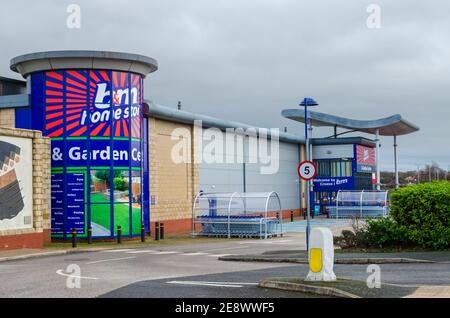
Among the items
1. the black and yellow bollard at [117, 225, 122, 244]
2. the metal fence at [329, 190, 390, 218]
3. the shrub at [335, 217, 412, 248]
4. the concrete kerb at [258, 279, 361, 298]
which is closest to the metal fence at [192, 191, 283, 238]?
the black and yellow bollard at [117, 225, 122, 244]

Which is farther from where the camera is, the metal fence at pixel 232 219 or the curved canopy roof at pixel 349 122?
the curved canopy roof at pixel 349 122

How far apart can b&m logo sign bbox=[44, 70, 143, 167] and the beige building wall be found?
219 inches

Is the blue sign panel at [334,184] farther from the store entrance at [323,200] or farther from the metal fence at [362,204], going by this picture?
the metal fence at [362,204]

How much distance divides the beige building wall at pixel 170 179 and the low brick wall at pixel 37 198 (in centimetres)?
771

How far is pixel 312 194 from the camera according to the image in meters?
A: 62.2

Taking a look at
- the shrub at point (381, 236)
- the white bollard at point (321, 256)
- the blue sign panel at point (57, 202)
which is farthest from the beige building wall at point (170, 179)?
the white bollard at point (321, 256)

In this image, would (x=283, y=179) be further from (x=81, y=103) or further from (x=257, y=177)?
(x=81, y=103)

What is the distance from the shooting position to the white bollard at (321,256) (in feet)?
42.0

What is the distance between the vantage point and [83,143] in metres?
30.6

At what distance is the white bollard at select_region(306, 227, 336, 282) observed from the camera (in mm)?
12812

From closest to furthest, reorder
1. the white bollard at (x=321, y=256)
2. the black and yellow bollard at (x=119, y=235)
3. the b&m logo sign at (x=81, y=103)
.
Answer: the white bollard at (x=321, y=256), the black and yellow bollard at (x=119, y=235), the b&m logo sign at (x=81, y=103)

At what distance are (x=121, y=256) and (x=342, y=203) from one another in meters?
32.8

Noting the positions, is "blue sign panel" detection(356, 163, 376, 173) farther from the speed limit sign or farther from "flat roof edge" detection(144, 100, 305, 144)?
the speed limit sign
